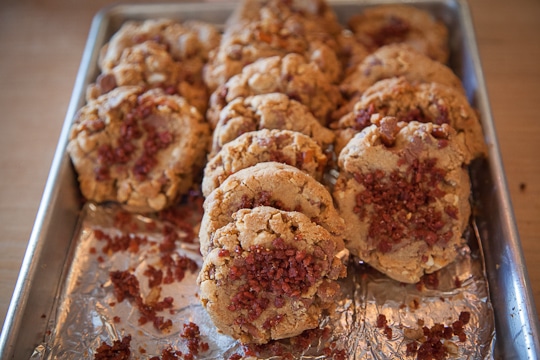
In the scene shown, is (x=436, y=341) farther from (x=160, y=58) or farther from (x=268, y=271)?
(x=160, y=58)

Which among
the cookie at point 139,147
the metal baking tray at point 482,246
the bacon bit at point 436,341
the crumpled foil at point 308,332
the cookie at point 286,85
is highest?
the cookie at point 286,85

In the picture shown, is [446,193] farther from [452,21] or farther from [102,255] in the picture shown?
[102,255]

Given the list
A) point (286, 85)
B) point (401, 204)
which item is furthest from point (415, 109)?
point (286, 85)

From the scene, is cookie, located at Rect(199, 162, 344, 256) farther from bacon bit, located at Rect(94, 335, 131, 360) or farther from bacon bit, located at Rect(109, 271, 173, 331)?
bacon bit, located at Rect(94, 335, 131, 360)

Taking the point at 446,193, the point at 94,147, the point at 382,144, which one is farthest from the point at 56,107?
the point at 446,193

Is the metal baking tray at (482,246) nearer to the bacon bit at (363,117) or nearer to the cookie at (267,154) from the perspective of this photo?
the bacon bit at (363,117)

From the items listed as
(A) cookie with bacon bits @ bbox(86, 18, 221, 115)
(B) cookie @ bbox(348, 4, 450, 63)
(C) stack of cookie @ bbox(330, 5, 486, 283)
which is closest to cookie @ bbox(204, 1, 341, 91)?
(A) cookie with bacon bits @ bbox(86, 18, 221, 115)

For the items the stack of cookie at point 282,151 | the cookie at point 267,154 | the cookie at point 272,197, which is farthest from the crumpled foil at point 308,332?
the cookie at point 267,154
